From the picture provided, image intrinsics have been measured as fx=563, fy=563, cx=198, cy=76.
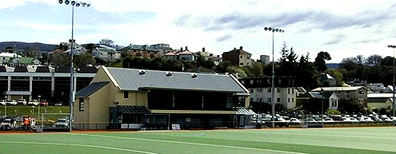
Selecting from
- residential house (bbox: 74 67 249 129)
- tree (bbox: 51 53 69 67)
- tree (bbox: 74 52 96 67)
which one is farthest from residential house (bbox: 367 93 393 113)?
tree (bbox: 51 53 69 67)

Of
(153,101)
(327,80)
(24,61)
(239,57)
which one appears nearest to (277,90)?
(327,80)

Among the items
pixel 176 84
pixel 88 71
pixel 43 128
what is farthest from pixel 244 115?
pixel 88 71

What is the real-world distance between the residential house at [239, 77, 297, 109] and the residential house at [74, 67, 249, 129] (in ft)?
145

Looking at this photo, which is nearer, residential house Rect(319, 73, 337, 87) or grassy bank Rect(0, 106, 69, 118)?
grassy bank Rect(0, 106, 69, 118)

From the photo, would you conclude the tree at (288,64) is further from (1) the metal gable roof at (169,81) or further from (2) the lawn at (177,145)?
(2) the lawn at (177,145)

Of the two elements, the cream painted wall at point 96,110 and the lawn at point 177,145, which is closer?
the lawn at point 177,145

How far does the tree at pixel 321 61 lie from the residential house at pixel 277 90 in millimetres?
74059

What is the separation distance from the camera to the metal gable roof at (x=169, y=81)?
6234 cm

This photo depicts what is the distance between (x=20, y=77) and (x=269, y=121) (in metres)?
68.4

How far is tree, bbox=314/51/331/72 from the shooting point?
18838 centimetres

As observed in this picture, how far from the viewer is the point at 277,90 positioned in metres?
114

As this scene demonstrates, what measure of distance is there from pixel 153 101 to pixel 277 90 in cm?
5638

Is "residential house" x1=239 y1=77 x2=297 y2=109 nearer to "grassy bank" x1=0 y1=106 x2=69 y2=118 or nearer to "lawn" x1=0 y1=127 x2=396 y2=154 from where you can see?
"grassy bank" x1=0 y1=106 x2=69 y2=118

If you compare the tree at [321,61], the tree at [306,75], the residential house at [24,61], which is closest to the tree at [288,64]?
the tree at [306,75]
